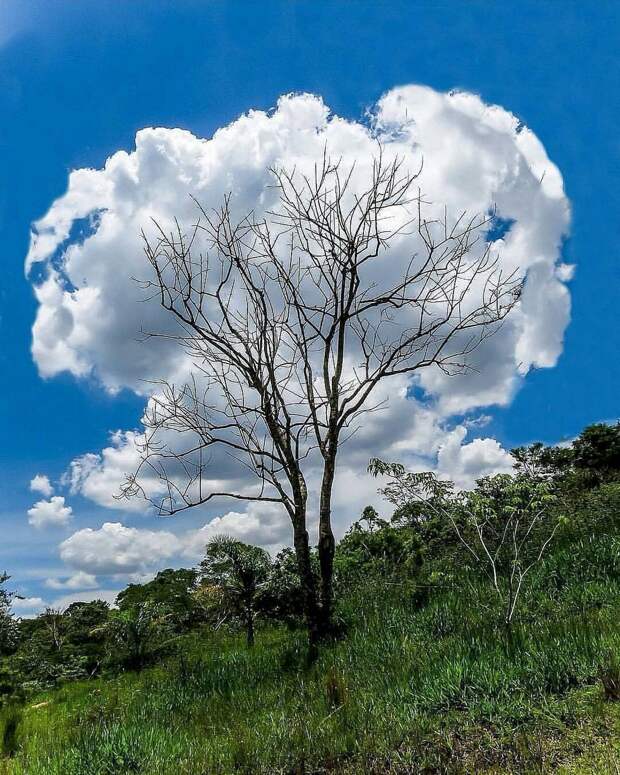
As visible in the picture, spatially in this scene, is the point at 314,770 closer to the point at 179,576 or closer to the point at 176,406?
the point at 176,406

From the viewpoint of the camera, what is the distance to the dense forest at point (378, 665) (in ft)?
15.0

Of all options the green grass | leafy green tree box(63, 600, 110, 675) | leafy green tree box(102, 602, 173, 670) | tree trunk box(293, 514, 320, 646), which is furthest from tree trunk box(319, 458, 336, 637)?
leafy green tree box(63, 600, 110, 675)

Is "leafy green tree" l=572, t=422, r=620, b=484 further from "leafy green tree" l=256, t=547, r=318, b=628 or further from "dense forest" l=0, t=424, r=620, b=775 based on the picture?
"leafy green tree" l=256, t=547, r=318, b=628

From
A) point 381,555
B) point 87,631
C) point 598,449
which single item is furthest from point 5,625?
point 598,449

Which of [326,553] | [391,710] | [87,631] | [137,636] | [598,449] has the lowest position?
[391,710]

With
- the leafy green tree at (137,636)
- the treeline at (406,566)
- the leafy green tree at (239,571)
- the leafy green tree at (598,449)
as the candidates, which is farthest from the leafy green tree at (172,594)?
the leafy green tree at (598,449)

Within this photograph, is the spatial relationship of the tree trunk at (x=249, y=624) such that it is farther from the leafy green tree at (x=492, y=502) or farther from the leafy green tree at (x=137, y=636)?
the leafy green tree at (x=492, y=502)

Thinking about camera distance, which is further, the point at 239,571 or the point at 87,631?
the point at 87,631

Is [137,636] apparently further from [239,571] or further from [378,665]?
[378,665]

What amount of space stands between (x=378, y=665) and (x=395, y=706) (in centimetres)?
171

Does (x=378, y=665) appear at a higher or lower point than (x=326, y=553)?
lower

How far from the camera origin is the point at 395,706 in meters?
5.26

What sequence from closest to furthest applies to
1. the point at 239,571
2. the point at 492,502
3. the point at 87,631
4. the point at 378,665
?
the point at 378,665 < the point at 492,502 < the point at 239,571 < the point at 87,631

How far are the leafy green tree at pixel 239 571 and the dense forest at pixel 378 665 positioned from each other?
0.04 meters
